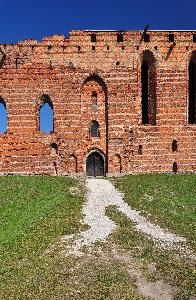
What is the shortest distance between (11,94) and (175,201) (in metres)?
16.3

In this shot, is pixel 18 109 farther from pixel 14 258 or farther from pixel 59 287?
pixel 59 287

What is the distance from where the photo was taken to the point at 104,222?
18.6m

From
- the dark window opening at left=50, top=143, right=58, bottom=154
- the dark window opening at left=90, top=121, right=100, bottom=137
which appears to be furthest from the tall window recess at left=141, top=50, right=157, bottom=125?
the dark window opening at left=50, top=143, right=58, bottom=154

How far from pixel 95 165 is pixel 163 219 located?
14129 mm

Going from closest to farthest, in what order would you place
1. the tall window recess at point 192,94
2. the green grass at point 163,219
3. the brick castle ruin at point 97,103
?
the green grass at point 163,219 → the brick castle ruin at point 97,103 → the tall window recess at point 192,94

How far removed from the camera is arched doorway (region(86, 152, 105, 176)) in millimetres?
32562

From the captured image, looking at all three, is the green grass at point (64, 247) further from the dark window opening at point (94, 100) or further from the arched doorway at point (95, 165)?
the dark window opening at point (94, 100)

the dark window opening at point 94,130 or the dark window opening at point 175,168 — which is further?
the dark window opening at point 94,130

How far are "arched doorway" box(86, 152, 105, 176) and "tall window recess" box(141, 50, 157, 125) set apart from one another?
4837 mm

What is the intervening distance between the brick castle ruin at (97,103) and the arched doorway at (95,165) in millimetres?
594

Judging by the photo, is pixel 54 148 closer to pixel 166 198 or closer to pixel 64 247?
pixel 166 198

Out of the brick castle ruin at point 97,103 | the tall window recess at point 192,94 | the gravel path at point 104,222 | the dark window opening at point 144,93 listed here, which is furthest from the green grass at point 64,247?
the tall window recess at point 192,94

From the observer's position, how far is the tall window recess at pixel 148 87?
32250 millimetres

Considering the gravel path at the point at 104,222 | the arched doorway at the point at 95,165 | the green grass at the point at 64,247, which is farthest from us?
the arched doorway at the point at 95,165
